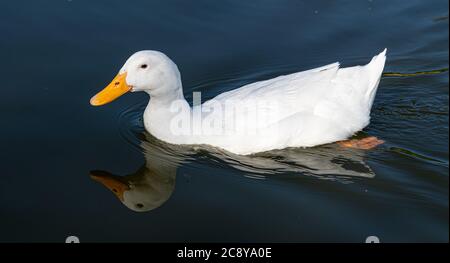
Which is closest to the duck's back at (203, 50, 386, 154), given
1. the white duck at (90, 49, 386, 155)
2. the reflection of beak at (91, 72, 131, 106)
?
the white duck at (90, 49, 386, 155)

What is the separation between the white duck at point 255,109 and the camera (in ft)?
25.0

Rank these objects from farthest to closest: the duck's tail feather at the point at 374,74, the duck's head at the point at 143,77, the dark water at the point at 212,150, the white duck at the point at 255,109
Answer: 1. the duck's tail feather at the point at 374,74
2. the white duck at the point at 255,109
3. the duck's head at the point at 143,77
4. the dark water at the point at 212,150

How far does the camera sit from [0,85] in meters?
8.62

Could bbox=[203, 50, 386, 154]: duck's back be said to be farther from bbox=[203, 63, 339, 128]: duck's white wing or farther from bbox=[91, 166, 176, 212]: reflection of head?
bbox=[91, 166, 176, 212]: reflection of head

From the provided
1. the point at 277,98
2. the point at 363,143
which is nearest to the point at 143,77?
the point at 277,98

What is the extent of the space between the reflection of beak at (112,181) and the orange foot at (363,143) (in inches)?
109

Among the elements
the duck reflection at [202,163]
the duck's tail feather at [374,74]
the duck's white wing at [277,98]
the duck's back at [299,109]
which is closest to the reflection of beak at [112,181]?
the duck reflection at [202,163]

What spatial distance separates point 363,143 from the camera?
800 cm

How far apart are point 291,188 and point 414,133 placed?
6.94 feet

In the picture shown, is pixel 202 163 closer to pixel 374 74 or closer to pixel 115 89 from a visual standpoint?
pixel 115 89

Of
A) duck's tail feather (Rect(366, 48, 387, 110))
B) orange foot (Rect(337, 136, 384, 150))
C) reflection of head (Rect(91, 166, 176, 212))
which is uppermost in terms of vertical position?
duck's tail feather (Rect(366, 48, 387, 110))

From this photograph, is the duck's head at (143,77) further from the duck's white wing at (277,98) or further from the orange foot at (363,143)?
the orange foot at (363,143)

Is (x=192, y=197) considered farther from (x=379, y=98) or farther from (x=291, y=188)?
(x=379, y=98)

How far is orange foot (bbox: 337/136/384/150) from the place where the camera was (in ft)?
26.1
